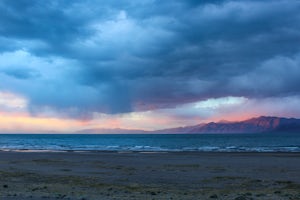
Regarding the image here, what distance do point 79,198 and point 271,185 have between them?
9.18m

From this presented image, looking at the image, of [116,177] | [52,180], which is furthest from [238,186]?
[52,180]

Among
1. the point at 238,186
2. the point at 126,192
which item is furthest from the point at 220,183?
the point at 126,192

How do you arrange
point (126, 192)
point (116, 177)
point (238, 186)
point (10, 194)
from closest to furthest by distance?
point (10, 194) < point (126, 192) < point (238, 186) < point (116, 177)

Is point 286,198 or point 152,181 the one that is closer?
point 286,198

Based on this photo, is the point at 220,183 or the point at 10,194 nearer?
the point at 10,194

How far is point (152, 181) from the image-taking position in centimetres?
2006

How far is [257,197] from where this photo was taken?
45.9ft

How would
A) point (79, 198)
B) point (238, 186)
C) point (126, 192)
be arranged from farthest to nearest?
1. point (238, 186)
2. point (126, 192)
3. point (79, 198)

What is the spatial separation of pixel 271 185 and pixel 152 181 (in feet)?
18.0

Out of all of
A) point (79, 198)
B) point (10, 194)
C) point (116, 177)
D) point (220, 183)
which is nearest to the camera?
point (79, 198)

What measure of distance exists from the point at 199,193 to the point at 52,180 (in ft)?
27.0

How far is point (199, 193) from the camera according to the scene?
15.2m

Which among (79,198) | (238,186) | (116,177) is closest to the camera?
(79,198)

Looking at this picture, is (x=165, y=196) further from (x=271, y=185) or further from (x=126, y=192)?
(x=271, y=185)
